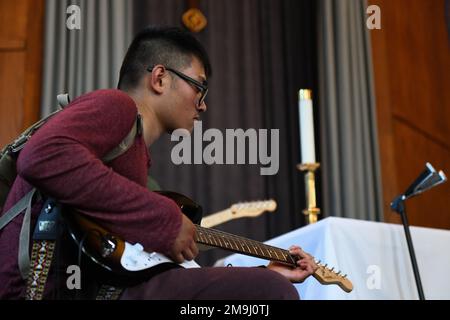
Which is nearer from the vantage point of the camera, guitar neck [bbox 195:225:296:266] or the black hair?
guitar neck [bbox 195:225:296:266]

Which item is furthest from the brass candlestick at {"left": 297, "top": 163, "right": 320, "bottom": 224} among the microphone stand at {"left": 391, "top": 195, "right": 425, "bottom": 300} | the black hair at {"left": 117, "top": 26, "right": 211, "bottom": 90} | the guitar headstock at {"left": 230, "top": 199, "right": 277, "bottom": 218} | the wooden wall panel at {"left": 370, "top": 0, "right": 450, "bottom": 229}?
the black hair at {"left": 117, "top": 26, "right": 211, "bottom": 90}

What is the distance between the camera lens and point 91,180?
1.17 metres

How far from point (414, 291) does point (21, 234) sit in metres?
1.43

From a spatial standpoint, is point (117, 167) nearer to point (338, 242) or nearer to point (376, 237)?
point (338, 242)

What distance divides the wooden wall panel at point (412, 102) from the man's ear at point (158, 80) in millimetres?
1942

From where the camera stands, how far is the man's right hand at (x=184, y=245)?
125cm

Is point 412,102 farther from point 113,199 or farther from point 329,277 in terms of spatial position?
point 113,199

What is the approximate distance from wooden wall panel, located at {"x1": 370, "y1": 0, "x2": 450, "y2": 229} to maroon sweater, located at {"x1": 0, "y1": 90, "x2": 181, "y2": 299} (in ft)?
7.25

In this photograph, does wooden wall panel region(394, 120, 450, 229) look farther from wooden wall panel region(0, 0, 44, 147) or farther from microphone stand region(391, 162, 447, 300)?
wooden wall panel region(0, 0, 44, 147)

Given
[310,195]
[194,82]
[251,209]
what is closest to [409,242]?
[310,195]

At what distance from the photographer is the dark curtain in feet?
12.3

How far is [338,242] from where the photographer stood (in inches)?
82.7

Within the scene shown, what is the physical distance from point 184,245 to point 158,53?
0.58 meters

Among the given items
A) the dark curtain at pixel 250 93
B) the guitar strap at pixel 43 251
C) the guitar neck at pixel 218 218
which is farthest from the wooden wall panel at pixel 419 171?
the guitar strap at pixel 43 251
